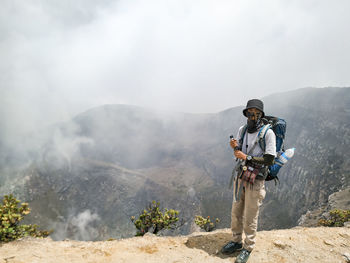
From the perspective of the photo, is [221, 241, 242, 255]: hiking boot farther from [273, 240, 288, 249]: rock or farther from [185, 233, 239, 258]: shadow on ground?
[273, 240, 288, 249]: rock

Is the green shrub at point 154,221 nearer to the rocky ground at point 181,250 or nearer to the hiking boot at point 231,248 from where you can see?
the rocky ground at point 181,250

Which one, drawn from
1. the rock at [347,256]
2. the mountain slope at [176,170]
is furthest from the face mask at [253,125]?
the mountain slope at [176,170]

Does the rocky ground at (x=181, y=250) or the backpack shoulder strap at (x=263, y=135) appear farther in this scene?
the rocky ground at (x=181, y=250)

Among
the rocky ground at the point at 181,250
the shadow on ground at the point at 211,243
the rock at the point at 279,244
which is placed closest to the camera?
the rocky ground at the point at 181,250

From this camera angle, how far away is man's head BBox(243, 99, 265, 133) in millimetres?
4855

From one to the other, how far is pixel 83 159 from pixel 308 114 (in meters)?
163

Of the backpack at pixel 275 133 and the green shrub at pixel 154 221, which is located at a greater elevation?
the backpack at pixel 275 133

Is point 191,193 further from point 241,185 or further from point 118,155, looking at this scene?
point 241,185

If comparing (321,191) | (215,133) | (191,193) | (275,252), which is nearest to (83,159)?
(191,193)

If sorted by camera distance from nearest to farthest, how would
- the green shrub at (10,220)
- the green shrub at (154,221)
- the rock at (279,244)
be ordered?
the rock at (279,244), the green shrub at (10,220), the green shrub at (154,221)

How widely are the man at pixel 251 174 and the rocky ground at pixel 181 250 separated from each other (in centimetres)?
53

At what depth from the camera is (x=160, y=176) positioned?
14950 centimetres

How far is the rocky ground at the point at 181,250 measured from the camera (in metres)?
5.13

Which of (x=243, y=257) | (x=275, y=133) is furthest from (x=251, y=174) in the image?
(x=243, y=257)
